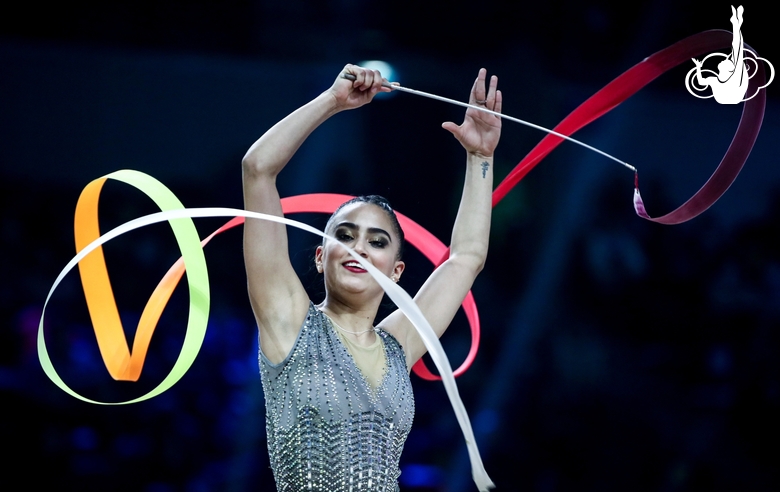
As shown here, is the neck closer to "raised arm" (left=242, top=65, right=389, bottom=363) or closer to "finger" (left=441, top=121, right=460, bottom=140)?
"raised arm" (left=242, top=65, right=389, bottom=363)

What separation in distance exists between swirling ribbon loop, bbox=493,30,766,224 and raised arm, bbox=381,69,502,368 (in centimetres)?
11

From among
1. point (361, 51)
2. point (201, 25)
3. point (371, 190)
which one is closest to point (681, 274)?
point (371, 190)

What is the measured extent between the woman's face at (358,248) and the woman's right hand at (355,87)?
213 millimetres

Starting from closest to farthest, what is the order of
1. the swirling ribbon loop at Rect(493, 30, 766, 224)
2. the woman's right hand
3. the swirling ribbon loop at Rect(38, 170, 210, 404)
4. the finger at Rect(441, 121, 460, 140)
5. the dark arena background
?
1. the woman's right hand
2. the swirling ribbon loop at Rect(38, 170, 210, 404)
3. the finger at Rect(441, 121, 460, 140)
4. the swirling ribbon loop at Rect(493, 30, 766, 224)
5. the dark arena background

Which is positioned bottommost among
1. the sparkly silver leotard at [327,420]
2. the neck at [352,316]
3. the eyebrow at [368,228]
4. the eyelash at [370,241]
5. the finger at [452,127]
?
the sparkly silver leotard at [327,420]

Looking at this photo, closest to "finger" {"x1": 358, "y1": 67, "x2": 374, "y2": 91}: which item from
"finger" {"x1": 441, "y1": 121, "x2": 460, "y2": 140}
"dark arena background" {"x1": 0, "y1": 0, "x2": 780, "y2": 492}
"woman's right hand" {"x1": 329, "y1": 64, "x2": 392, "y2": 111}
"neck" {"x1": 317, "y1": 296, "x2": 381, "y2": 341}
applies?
"woman's right hand" {"x1": 329, "y1": 64, "x2": 392, "y2": 111}

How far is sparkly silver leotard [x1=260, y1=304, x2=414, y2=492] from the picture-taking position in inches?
55.2

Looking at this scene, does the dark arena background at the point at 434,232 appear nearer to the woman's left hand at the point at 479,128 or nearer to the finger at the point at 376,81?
the woman's left hand at the point at 479,128

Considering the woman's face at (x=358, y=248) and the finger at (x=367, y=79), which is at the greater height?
the finger at (x=367, y=79)

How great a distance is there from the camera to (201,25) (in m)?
2.91

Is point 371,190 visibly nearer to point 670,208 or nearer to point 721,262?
point 670,208

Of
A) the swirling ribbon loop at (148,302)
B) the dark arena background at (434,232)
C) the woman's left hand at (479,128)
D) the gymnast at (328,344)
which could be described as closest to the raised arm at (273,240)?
the gymnast at (328,344)

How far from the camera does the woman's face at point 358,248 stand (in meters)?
1.54

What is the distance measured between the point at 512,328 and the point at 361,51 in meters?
1.15
